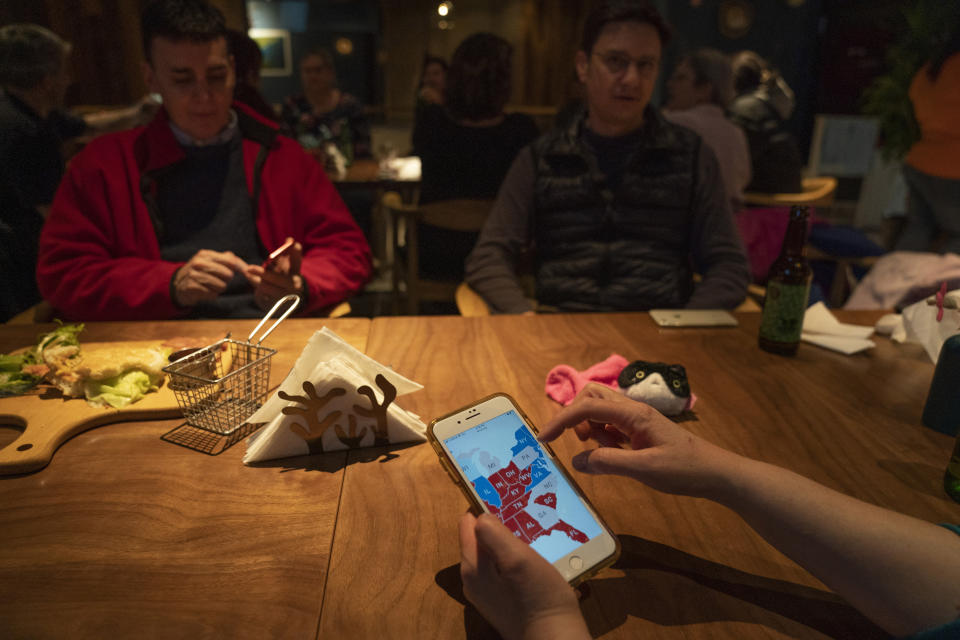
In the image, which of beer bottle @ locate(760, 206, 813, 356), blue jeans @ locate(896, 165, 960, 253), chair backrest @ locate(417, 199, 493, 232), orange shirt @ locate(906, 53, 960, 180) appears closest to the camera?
beer bottle @ locate(760, 206, 813, 356)

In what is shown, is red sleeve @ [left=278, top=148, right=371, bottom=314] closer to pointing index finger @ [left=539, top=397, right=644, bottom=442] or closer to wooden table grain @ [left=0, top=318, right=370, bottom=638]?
wooden table grain @ [left=0, top=318, right=370, bottom=638]

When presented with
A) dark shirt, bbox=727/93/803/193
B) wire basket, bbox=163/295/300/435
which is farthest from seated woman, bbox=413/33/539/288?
wire basket, bbox=163/295/300/435

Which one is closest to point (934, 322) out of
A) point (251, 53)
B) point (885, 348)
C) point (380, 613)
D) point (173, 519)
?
point (885, 348)

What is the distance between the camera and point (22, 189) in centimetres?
214

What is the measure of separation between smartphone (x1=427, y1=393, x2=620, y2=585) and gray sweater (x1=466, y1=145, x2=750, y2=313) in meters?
1.05

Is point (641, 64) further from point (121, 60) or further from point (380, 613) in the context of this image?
point (121, 60)

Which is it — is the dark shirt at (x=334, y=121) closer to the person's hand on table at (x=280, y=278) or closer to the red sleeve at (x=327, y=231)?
the red sleeve at (x=327, y=231)

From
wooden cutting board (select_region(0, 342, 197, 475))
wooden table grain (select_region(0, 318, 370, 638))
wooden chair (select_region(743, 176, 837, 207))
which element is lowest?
wooden table grain (select_region(0, 318, 370, 638))

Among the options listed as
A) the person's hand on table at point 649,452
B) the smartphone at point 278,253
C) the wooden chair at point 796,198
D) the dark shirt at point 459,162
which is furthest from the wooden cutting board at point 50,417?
the wooden chair at point 796,198

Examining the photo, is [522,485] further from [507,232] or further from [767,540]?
[507,232]

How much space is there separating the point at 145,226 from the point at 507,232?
1124 millimetres

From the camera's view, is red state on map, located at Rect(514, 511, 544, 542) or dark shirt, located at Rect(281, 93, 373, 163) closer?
red state on map, located at Rect(514, 511, 544, 542)

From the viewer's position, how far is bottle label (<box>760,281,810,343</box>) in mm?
1243

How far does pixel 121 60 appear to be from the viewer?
391 cm
